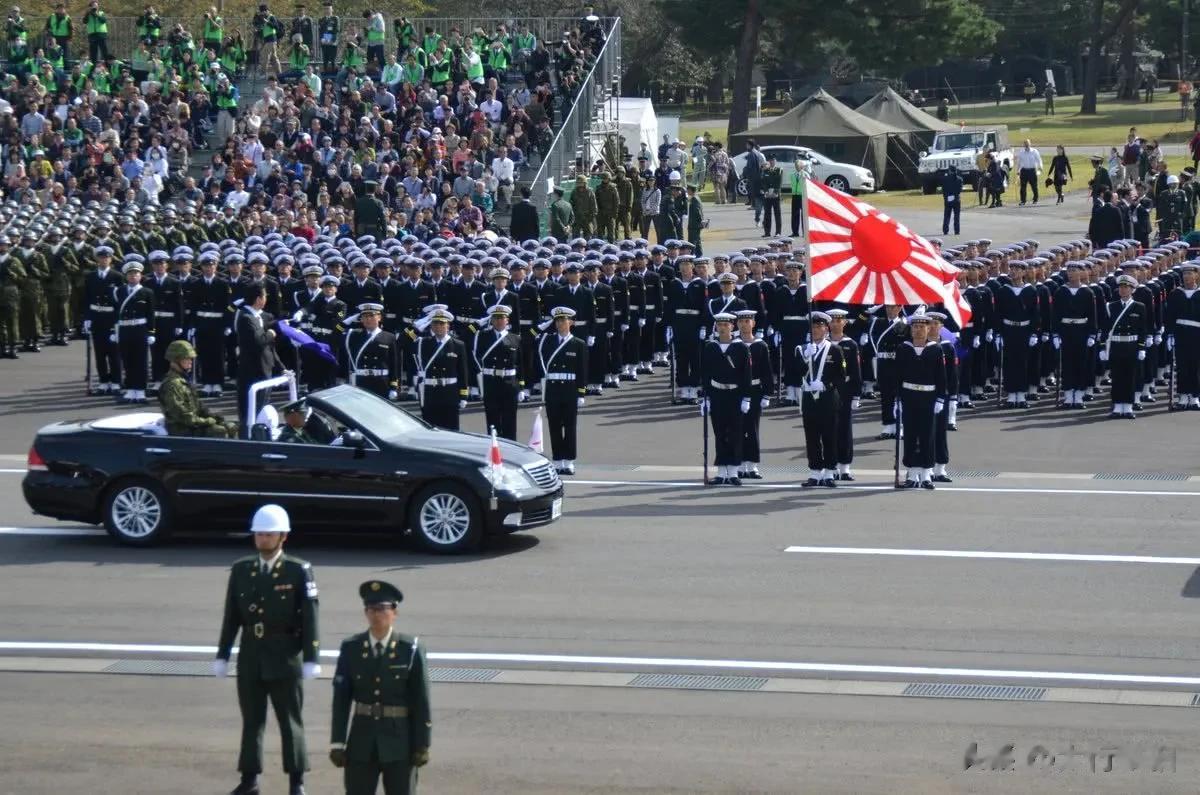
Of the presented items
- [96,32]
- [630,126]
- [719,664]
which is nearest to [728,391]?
Answer: [719,664]

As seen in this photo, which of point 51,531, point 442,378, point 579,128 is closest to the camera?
point 51,531

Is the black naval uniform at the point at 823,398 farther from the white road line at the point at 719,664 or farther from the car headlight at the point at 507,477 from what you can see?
the white road line at the point at 719,664

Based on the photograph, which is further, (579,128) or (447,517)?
(579,128)

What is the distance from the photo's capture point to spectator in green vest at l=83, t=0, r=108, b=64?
1753 inches

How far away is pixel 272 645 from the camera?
1025 centimetres

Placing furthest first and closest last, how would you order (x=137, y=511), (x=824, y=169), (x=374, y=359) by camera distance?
(x=824, y=169) → (x=374, y=359) → (x=137, y=511)

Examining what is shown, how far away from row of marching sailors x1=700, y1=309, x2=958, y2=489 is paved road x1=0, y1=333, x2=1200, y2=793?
460mm

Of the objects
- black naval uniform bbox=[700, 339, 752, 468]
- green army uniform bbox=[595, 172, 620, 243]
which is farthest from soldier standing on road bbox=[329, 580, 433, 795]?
green army uniform bbox=[595, 172, 620, 243]

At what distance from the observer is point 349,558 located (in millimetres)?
16375

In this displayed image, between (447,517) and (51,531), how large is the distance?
4000 millimetres

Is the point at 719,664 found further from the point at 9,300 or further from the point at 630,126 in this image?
the point at 630,126

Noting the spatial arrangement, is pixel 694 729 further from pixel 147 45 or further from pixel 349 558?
pixel 147 45

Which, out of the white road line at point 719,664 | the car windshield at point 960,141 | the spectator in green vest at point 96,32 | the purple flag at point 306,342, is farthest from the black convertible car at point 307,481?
the car windshield at point 960,141

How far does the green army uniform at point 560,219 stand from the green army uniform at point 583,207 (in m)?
2.19
